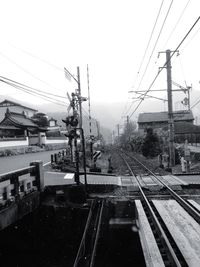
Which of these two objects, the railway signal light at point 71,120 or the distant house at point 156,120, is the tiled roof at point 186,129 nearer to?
the distant house at point 156,120

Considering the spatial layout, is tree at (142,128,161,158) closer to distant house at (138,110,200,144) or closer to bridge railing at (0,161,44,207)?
distant house at (138,110,200,144)

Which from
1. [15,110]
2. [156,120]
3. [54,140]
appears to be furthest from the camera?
[156,120]

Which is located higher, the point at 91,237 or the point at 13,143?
the point at 13,143

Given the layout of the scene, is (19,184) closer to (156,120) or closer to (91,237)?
(91,237)

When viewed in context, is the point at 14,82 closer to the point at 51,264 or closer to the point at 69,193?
the point at 69,193

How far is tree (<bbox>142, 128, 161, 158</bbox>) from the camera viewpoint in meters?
32.2

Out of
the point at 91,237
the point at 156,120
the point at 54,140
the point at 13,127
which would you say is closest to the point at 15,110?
the point at 54,140

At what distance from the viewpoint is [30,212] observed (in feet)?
32.6

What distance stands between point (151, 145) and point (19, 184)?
24728 mm

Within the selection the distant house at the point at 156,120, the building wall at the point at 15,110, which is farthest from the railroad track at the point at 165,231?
the distant house at the point at 156,120

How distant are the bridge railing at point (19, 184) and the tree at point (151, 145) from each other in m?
22.4

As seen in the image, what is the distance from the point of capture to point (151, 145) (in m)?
32.7

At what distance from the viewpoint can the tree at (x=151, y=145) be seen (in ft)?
105

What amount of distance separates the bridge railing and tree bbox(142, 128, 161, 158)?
22.4 m
